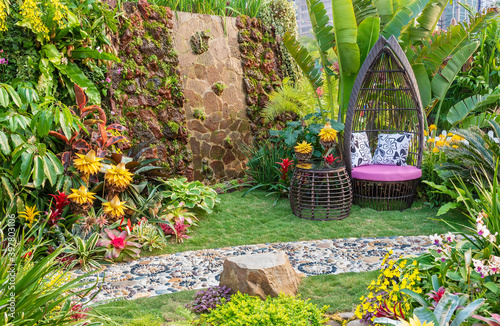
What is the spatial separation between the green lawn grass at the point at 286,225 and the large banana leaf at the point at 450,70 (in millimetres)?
1995

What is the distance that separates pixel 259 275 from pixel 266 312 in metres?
0.33

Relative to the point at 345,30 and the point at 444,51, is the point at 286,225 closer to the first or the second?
the point at 345,30

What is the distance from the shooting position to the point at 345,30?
17.8ft

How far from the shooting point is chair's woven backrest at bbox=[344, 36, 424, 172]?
5.26 meters

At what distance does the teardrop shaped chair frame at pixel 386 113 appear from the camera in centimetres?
517

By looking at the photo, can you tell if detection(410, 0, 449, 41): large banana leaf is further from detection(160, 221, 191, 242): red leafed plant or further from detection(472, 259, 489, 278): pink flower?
detection(472, 259, 489, 278): pink flower

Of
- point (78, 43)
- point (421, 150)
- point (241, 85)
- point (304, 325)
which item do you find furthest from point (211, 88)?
point (304, 325)

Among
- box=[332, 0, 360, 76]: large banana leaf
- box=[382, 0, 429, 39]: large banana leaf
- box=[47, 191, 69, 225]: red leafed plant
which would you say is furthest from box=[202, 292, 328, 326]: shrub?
box=[382, 0, 429, 39]: large banana leaf

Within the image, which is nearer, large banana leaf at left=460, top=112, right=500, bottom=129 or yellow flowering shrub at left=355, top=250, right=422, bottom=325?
yellow flowering shrub at left=355, top=250, right=422, bottom=325

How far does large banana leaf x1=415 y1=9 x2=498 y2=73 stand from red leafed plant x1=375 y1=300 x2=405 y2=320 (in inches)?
193

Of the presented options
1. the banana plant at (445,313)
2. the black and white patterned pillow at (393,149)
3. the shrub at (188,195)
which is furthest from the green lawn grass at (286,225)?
the banana plant at (445,313)

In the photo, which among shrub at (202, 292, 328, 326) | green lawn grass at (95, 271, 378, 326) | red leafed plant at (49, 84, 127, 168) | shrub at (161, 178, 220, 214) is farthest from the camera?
shrub at (161, 178, 220, 214)

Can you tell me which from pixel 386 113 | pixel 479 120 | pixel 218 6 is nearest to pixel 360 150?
pixel 386 113

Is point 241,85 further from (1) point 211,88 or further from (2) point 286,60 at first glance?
(2) point 286,60
